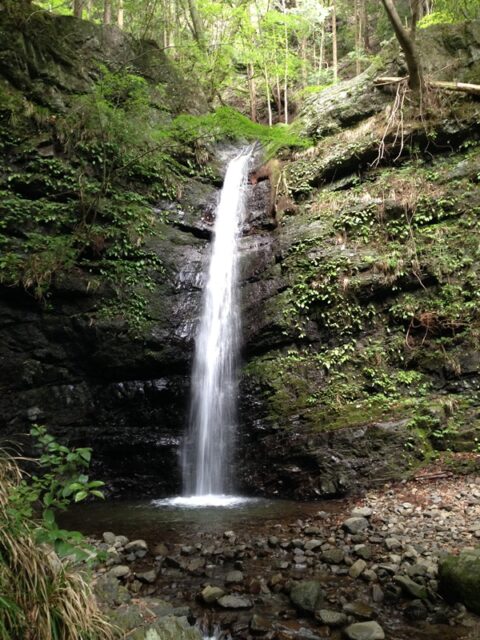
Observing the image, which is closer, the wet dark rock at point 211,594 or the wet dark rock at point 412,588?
the wet dark rock at point 412,588

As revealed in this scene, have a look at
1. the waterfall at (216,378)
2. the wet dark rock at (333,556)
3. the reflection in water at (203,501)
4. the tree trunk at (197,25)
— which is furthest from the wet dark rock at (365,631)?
the tree trunk at (197,25)

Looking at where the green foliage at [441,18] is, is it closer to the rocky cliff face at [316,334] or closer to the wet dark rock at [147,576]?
the rocky cliff face at [316,334]

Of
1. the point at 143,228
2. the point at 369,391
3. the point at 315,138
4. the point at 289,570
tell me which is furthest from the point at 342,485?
the point at 315,138

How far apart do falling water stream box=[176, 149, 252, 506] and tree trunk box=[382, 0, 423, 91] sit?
506cm

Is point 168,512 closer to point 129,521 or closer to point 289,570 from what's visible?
point 129,521

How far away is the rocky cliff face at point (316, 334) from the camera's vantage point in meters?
7.18

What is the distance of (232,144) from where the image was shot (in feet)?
47.4

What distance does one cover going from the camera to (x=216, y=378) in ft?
28.2

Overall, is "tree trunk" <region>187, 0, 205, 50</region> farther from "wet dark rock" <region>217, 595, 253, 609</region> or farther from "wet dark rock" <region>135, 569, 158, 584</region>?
"wet dark rock" <region>217, 595, 253, 609</region>

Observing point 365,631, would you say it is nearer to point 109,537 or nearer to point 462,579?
point 462,579

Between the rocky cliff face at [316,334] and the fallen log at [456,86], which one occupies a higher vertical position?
the fallen log at [456,86]

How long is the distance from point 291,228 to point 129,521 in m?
6.80

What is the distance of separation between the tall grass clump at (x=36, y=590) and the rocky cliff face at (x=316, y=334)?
16.5ft

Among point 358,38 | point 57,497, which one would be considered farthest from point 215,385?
point 358,38
